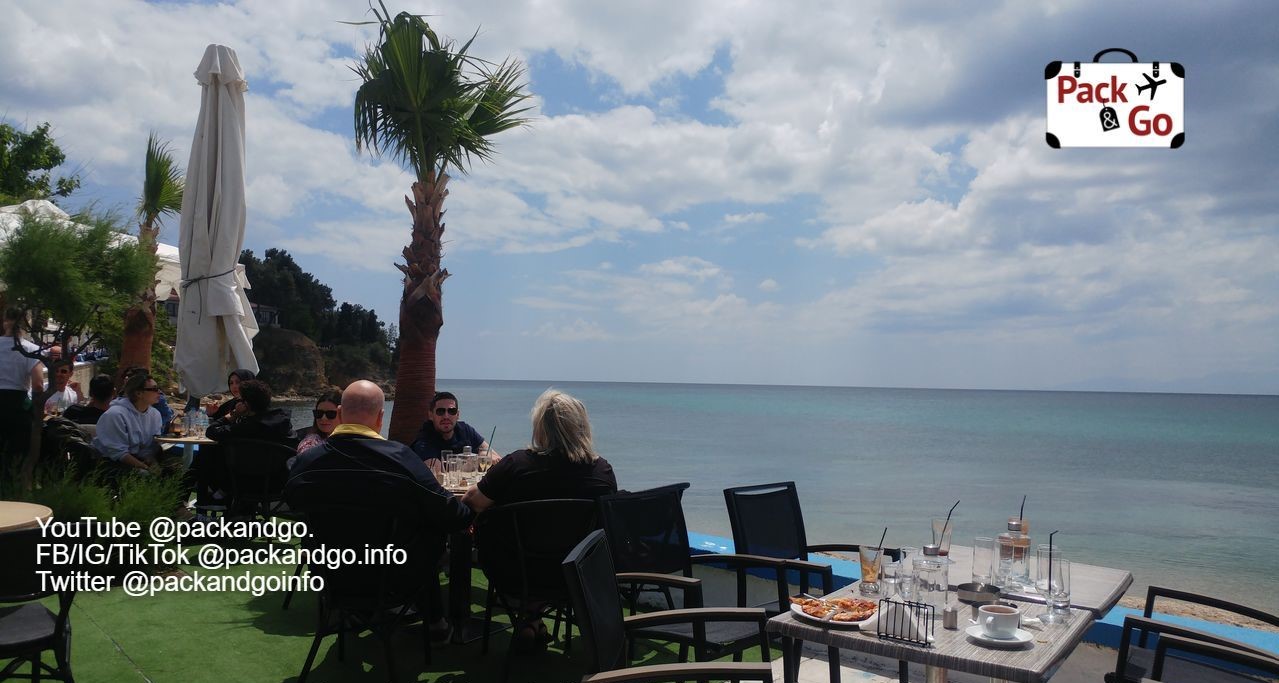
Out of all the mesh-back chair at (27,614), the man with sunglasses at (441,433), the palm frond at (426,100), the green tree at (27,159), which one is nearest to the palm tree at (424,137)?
the palm frond at (426,100)

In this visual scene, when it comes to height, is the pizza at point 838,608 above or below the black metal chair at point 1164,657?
above

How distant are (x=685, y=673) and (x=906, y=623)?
2.11 ft

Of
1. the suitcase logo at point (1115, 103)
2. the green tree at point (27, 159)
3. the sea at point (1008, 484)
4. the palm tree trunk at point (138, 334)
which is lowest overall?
the sea at point (1008, 484)

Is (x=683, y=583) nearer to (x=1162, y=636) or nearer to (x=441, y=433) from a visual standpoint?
(x=1162, y=636)

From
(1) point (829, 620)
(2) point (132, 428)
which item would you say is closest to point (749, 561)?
(1) point (829, 620)

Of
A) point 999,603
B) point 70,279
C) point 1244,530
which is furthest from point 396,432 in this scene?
point 1244,530

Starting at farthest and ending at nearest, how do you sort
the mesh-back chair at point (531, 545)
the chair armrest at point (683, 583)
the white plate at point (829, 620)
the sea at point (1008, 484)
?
the sea at point (1008, 484), the mesh-back chair at point (531, 545), the chair armrest at point (683, 583), the white plate at point (829, 620)

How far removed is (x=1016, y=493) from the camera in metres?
20.3

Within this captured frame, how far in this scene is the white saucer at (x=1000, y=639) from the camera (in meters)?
2.28

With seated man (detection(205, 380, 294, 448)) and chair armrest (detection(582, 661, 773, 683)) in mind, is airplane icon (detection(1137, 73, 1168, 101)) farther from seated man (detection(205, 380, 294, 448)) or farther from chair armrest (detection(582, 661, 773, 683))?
seated man (detection(205, 380, 294, 448))

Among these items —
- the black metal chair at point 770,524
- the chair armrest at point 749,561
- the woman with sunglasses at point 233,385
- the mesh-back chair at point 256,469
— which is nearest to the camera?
the chair armrest at point 749,561

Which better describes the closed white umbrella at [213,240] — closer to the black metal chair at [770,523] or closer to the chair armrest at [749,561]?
the black metal chair at [770,523]

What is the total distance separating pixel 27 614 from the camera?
3.02 m

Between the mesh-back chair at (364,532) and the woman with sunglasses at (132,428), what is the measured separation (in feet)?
9.94
